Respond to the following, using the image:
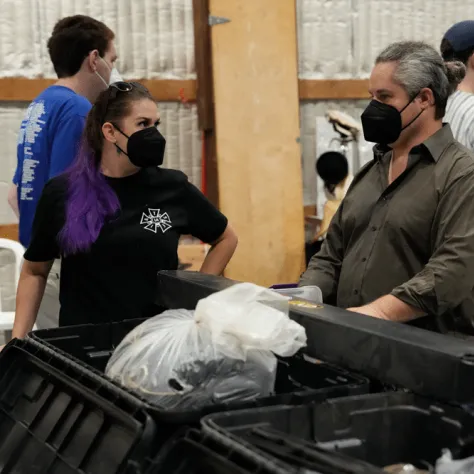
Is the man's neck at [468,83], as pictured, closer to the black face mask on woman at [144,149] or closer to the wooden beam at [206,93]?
the black face mask on woman at [144,149]

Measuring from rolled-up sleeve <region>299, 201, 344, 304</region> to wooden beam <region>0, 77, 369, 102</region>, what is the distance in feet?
6.26

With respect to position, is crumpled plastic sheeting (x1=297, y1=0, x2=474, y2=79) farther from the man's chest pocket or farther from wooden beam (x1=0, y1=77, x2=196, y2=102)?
the man's chest pocket

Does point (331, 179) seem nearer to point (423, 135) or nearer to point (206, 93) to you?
point (206, 93)

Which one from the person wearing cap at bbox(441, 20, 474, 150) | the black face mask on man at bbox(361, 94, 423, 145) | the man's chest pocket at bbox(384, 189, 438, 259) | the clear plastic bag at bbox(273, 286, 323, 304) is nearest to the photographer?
the clear plastic bag at bbox(273, 286, 323, 304)

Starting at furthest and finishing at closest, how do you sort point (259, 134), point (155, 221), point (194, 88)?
point (194, 88) → point (259, 134) → point (155, 221)

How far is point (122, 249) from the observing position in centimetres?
195

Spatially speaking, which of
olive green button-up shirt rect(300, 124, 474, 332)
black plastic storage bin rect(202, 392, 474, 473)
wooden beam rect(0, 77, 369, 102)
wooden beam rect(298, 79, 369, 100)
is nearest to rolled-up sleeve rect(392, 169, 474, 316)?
olive green button-up shirt rect(300, 124, 474, 332)

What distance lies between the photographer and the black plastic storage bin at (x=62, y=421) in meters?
1.05

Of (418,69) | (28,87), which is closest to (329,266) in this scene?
(418,69)

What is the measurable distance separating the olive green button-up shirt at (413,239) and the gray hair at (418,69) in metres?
0.11

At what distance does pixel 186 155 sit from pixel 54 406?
9.49 feet

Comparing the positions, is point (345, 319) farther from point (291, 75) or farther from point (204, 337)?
→ point (291, 75)

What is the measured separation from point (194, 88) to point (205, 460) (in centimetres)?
326

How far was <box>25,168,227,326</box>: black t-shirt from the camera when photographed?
76.5 inches
